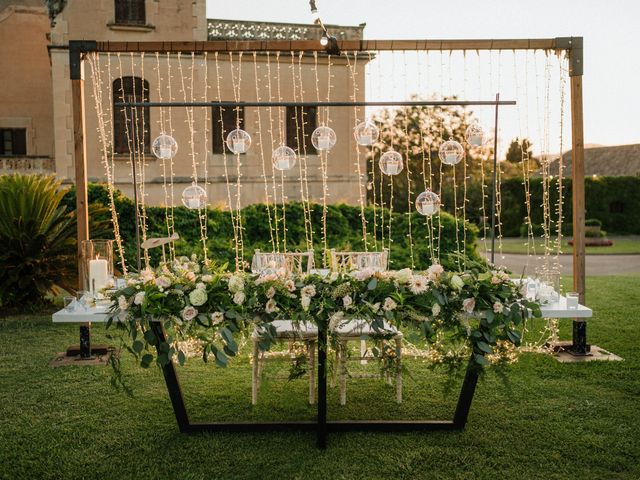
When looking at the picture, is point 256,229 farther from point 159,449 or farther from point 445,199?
point 445,199

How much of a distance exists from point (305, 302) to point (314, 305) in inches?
2.4

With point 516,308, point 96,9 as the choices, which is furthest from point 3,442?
point 96,9

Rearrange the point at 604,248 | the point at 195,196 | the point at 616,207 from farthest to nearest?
1. the point at 616,207
2. the point at 604,248
3. the point at 195,196

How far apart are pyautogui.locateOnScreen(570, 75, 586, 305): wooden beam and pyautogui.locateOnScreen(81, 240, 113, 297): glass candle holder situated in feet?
12.2

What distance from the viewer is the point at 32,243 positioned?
685 cm

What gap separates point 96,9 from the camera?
1495 centimetres

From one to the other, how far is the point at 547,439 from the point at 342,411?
125cm

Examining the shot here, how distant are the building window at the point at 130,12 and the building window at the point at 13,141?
5.45 metres

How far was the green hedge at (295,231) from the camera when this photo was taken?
9.73 metres

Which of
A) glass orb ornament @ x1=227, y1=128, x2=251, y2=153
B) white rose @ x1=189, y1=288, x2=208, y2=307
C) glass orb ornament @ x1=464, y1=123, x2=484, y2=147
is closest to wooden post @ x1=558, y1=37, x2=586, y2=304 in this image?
glass orb ornament @ x1=464, y1=123, x2=484, y2=147

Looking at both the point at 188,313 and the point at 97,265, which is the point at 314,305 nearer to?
the point at 188,313

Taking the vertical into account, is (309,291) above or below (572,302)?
above

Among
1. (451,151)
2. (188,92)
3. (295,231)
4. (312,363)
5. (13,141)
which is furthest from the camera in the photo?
(13,141)

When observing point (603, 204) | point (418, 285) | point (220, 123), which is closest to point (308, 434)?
point (418, 285)
